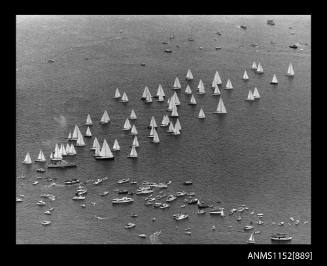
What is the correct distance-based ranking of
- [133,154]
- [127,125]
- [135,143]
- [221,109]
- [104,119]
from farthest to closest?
[221,109] → [104,119] → [127,125] → [135,143] → [133,154]

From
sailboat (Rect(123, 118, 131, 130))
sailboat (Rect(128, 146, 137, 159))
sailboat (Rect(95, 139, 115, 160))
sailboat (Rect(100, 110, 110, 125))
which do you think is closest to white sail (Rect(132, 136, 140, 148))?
sailboat (Rect(128, 146, 137, 159))

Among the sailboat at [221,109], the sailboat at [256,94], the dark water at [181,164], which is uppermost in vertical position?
the sailboat at [256,94]

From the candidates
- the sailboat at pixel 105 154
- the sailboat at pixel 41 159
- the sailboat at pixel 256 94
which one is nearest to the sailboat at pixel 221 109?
the sailboat at pixel 256 94

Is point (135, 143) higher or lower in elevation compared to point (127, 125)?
lower

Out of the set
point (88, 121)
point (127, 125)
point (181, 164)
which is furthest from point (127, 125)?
point (181, 164)

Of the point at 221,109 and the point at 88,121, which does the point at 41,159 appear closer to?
the point at 88,121

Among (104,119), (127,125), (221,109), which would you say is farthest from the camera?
(221,109)

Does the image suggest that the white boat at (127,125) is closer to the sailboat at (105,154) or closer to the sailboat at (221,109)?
the sailboat at (105,154)

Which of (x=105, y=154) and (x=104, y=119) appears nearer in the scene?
(x=105, y=154)

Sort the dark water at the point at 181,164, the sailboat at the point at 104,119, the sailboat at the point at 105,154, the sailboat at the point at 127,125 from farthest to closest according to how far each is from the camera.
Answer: the sailboat at the point at 104,119, the sailboat at the point at 127,125, the sailboat at the point at 105,154, the dark water at the point at 181,164

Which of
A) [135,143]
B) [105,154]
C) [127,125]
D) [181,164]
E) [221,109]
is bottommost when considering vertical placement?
[181,164]

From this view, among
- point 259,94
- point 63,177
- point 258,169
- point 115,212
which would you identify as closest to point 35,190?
point 63,177
